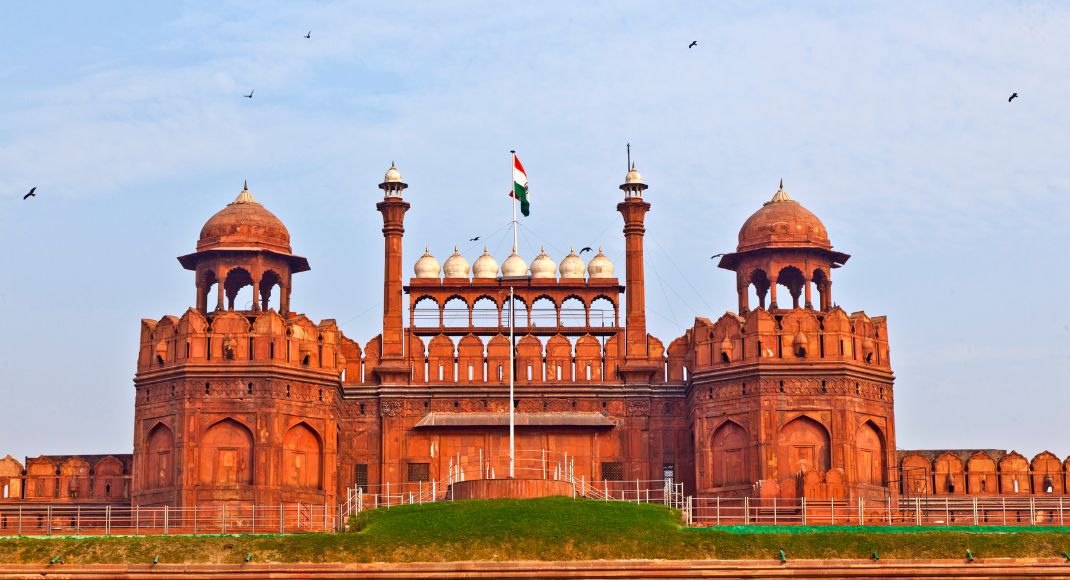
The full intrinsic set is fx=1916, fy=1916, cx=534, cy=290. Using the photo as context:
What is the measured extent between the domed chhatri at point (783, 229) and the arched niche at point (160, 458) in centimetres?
2164

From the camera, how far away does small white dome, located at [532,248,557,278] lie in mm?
72625

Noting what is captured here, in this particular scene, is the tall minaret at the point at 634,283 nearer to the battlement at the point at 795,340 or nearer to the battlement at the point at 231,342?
the battlement at the point at 795,340

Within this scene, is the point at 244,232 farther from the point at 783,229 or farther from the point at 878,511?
the point at 878,511

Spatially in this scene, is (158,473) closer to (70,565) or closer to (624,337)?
(70,565)

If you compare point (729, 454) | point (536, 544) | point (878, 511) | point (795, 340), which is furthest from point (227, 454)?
point (878, 511)

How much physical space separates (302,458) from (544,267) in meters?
12.8

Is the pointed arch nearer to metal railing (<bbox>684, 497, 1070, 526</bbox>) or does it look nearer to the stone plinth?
metal railing (<bbox>684, 497, 1070, 526</bbox>)

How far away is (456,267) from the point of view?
72.6 m

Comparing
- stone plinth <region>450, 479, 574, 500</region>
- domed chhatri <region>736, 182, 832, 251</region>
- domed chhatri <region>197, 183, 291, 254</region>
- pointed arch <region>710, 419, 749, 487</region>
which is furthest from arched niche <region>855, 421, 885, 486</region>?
domed chhatri <region>197, 183, 291, 254</region>

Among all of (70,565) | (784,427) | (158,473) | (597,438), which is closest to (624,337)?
(597,438)

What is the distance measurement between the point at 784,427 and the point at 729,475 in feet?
8.42

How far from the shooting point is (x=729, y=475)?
214 feet

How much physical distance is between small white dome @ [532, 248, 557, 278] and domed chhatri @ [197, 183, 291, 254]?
30.9 ft

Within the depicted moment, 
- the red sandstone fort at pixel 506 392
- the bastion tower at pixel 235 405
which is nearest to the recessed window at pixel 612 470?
the red sandstone fort at pixel 506 392
